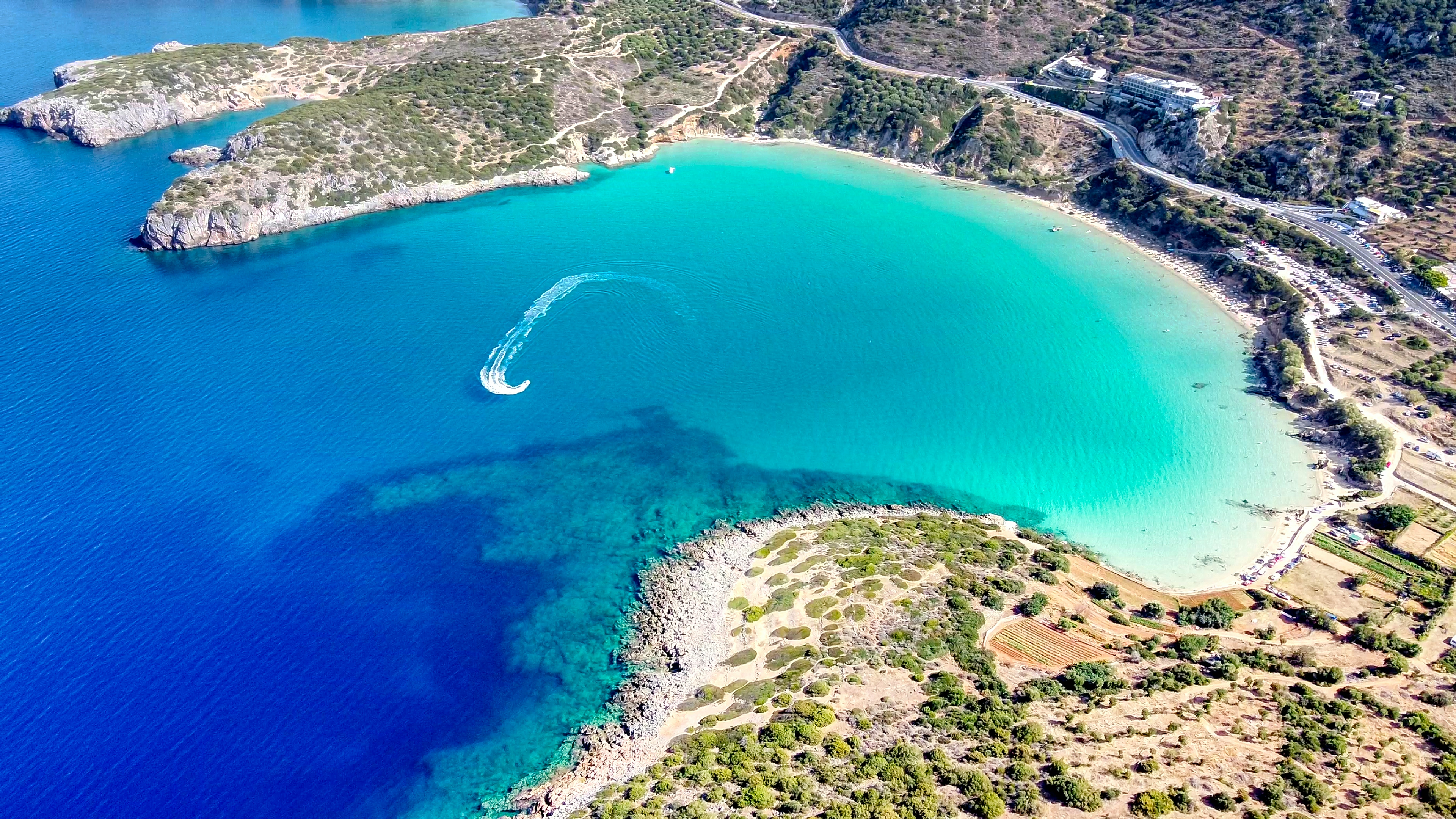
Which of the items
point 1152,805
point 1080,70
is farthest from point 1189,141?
point 1152,805

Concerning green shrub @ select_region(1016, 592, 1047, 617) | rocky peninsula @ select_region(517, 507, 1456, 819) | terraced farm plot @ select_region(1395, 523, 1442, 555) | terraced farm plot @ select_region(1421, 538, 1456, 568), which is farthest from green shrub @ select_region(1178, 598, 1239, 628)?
terraced farm plot @ select_region(1421, 538, 1456, 568)

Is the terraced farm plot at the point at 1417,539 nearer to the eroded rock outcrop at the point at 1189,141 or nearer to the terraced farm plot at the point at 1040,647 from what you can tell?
the terraced farm plot at the point at 1040,647

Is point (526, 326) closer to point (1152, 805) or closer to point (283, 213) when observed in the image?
point (283, 213)

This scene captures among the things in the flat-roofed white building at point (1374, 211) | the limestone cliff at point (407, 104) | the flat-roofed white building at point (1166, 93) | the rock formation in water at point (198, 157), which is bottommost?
the rock formation in water at point (198, 157)

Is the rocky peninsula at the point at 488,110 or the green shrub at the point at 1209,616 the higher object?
the rocky peninsula at the point at 488,110

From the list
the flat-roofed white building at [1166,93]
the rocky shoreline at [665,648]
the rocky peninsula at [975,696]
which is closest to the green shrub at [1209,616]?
the rocky peninsula at [975,696]

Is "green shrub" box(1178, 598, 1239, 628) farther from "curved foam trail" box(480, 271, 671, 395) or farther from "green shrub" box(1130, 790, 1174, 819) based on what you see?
"curved foam trail" box(480, 271, 671, 395)
